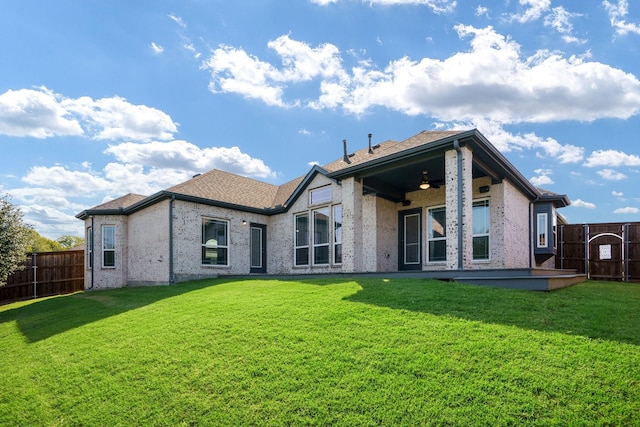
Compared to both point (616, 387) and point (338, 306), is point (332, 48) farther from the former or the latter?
point (616, 387)

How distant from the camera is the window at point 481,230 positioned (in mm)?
12414

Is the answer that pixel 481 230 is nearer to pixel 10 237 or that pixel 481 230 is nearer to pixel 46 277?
pixel 10 237

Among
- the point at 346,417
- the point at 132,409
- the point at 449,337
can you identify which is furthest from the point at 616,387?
the point at 132,409

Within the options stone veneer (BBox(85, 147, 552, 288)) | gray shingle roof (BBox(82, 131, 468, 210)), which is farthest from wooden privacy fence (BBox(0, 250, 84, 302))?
gray shingle roof (BBox(82, 131, 468, 210))

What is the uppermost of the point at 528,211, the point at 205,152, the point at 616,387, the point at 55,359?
the point at 205,152

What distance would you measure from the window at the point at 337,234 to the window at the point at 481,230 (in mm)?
4725

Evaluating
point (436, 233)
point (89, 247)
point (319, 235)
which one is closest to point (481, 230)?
point (436, 233)

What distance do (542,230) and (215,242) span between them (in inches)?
533

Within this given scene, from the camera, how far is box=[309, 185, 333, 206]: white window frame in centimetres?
1511

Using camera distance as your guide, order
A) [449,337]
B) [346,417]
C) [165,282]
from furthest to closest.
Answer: [165,282]
[449,337]
[346,417]

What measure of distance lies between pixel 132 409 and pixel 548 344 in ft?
17.7

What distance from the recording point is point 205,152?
A: 20109 millimetres

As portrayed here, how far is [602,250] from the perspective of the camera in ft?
56.3

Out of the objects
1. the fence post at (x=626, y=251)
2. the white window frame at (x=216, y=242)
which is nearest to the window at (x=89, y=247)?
the white window frame at (x=216, y=242)
